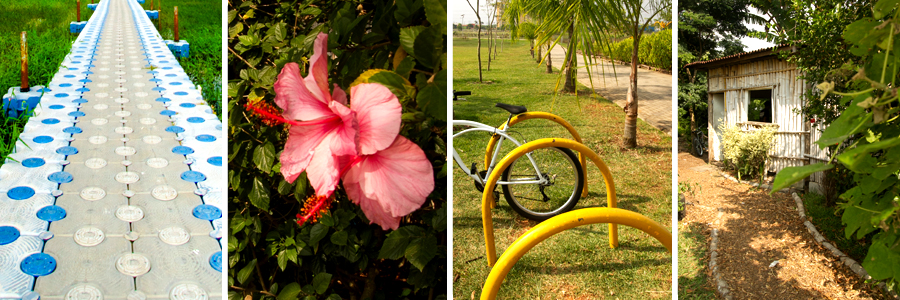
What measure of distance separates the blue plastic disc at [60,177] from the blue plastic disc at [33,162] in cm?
17

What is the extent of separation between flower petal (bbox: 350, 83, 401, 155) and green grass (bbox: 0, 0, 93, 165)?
2.91 metres

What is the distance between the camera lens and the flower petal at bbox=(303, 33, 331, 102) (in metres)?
0.24

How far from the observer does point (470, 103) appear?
0.52 m

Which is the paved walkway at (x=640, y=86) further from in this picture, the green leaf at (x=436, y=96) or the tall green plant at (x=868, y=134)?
the green leaf at (x=436, y=96)

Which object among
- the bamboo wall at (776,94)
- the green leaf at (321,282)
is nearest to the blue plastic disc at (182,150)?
the green leaf at (321,282)

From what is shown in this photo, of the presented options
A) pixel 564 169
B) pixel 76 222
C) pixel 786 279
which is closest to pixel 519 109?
pixel 564 169

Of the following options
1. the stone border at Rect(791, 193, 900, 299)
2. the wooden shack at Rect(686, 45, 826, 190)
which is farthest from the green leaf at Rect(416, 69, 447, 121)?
the stone border at Rect(791, 193, 900, 299)

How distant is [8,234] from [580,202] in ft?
6.38

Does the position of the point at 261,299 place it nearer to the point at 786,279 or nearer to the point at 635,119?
the point at 635,119

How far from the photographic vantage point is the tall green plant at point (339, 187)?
279 millimetres

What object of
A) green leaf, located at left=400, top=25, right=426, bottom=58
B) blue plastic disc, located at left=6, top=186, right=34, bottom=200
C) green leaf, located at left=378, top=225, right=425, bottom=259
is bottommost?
blue plastic disc, located at left=6, top=186, right=34, bottom=200

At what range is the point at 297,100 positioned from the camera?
0.25 m

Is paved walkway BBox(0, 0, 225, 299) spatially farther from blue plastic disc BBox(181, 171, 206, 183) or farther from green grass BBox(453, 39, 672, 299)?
green grass BBox(453, 39, 672, 299)

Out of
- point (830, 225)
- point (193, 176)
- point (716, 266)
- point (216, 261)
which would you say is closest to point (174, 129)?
point (193, 176)
